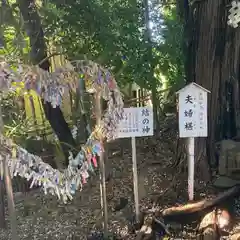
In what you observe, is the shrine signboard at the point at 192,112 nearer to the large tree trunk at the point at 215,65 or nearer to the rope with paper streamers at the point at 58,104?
the rope with paper streamers at the point at 58,104

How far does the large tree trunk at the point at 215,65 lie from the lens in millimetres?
4352

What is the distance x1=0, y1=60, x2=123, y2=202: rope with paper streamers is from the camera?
259cm

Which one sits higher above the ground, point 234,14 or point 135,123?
point 234,14

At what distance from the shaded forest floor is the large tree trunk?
49 cm

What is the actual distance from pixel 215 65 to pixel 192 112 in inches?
40.7

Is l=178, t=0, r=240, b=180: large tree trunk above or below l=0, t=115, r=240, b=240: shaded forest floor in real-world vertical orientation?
above

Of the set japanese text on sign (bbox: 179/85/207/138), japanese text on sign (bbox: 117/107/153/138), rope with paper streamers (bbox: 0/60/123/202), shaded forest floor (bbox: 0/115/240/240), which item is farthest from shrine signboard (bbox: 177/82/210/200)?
shaded forest floor (bbox: 0/115/240/240)

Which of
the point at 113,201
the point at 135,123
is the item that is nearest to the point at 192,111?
the point at 135,123

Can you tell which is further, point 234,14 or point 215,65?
point 215,65

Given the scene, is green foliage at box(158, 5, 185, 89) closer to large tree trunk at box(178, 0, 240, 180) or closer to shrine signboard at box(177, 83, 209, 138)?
large tree trunk at box(178, 0, 240, 180)

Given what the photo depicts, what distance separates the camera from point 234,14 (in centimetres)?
393

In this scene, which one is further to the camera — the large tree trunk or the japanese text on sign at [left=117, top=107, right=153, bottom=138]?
the large tree trunk

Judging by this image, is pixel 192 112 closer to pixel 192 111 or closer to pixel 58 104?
pixel 192 111

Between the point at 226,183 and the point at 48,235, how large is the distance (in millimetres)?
1934
